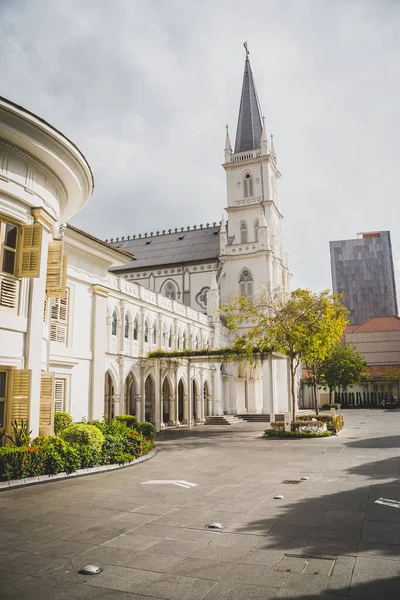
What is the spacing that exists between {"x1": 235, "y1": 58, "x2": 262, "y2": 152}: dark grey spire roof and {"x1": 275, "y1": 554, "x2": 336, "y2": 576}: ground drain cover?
52.9 metres

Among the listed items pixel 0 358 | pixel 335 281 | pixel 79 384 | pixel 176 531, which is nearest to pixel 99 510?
pixel 176 531

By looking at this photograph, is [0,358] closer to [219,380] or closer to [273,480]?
[273,480]

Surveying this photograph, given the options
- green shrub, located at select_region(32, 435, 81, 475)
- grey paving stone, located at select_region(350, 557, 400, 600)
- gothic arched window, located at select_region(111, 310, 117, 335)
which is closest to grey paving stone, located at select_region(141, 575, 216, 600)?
grey paving stone, located at select_region(350, 557, 400, 600)

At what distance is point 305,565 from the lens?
5.16 meters

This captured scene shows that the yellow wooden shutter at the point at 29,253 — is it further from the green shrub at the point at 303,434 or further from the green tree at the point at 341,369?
the green tree at the point at 341,369

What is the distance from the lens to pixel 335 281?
376ft

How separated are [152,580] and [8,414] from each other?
800cm

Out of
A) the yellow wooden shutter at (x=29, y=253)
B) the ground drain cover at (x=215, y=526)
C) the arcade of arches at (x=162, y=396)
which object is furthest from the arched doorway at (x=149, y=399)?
the ground drain cover at (x=215, y=526)

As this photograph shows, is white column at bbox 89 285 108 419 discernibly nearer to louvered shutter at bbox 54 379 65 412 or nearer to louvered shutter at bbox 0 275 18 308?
louvered shutter at bbox 54 379 65 412

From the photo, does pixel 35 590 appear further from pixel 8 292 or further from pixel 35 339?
pixel 8 292

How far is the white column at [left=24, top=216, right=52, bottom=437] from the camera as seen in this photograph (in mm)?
12023

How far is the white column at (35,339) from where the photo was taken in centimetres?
1202

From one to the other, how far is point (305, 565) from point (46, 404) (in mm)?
9272

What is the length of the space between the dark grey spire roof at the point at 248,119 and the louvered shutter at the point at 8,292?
46623 millimetres
